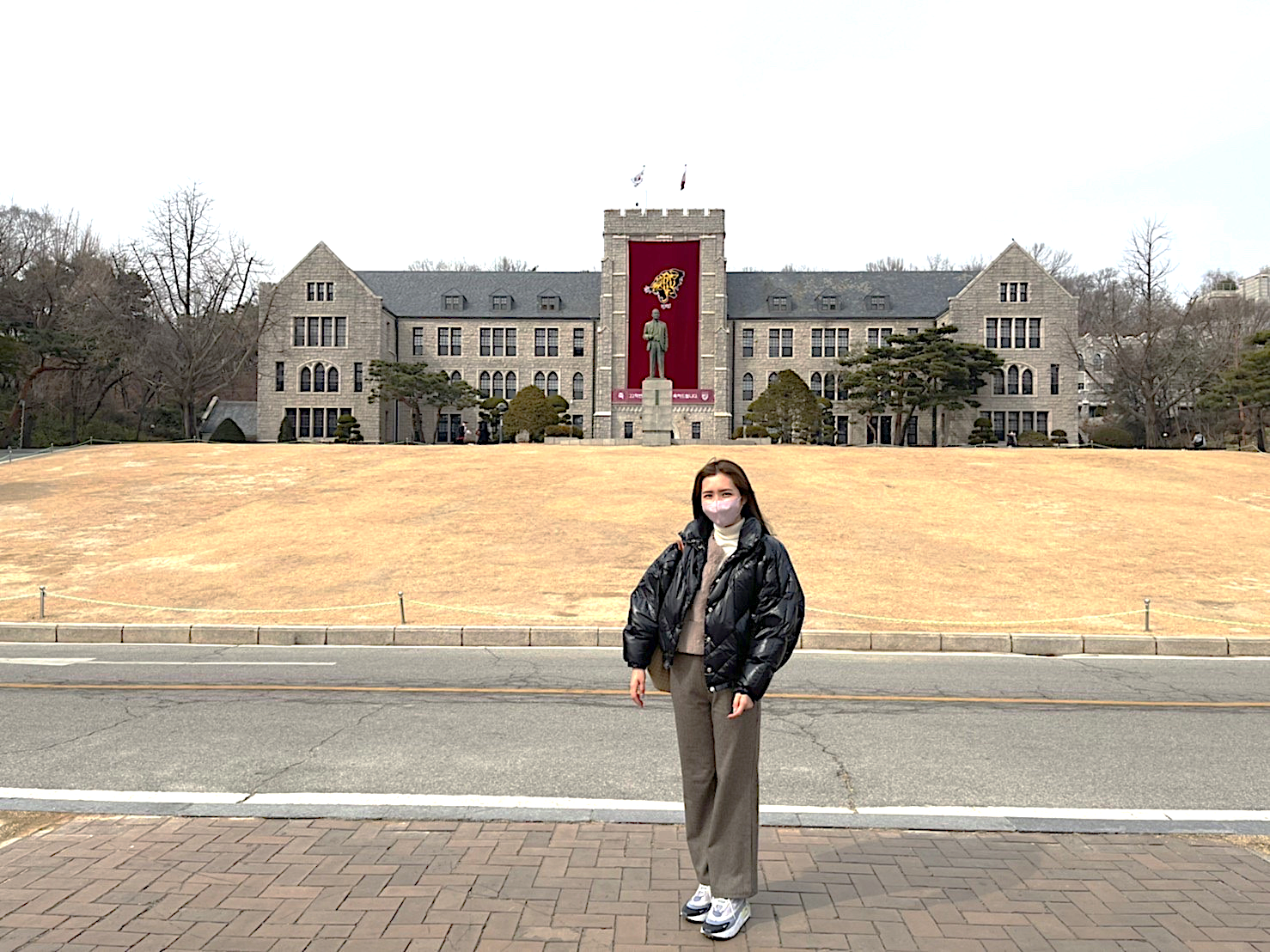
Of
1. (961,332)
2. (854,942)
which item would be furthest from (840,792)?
(961,332)

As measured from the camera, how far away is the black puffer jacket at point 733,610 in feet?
12.4

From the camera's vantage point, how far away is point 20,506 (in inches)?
978

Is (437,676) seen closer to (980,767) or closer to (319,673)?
(319,673)

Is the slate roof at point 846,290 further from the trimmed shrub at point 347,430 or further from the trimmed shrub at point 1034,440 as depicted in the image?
the trimmed shrub at point 347,430

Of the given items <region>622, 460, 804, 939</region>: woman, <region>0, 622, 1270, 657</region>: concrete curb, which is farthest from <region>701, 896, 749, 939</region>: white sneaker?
<region>0, 622, 1270, 657</region>: concrete curb

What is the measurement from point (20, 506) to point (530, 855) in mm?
25949

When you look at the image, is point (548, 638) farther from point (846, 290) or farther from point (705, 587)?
point (846, 290)

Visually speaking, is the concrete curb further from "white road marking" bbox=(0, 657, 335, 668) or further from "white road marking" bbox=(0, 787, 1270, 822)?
"white road marking" bbox=(0, 787, 1270, 822)

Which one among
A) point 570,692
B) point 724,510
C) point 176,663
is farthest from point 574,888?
point 176,663

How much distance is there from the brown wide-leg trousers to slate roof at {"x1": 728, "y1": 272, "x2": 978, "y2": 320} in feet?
223

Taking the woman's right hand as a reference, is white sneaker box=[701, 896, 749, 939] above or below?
below

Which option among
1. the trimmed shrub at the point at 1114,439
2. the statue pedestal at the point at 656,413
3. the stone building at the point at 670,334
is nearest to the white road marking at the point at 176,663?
the statue pedestal at the point at 656,413

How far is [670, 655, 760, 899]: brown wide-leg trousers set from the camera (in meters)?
3.83

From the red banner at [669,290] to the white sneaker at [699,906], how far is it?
64590mm
